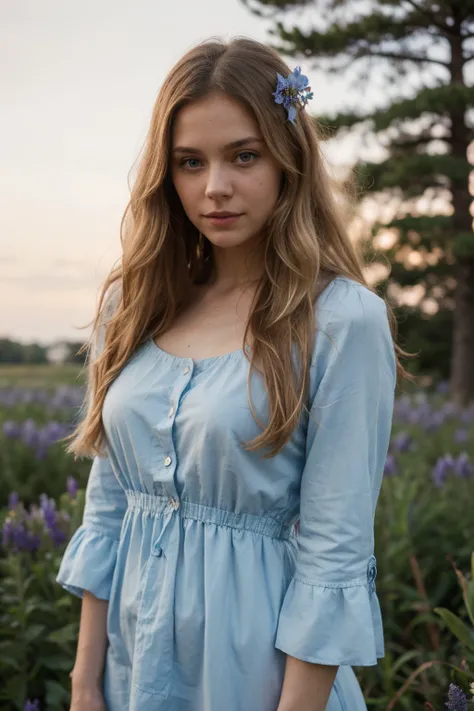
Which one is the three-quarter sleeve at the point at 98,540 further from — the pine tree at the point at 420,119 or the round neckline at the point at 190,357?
the pine tree at the point at 420,119

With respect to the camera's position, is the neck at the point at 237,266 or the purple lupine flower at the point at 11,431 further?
the purple lupine flower at the point at 11,431

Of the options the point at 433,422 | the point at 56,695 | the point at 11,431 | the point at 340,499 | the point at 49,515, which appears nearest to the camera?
the point at 340,499

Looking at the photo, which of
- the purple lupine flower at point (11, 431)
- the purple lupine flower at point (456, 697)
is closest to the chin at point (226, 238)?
Result: the purple lupine flower at point (456, 697)

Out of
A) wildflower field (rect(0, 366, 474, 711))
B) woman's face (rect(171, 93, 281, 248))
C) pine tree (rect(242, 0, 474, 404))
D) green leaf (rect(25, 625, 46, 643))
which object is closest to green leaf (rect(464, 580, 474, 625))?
wildflower field (rect(0, 366, 474, 711))

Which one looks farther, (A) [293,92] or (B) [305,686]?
(A) [293,92]

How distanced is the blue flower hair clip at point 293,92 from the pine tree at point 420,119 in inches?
345

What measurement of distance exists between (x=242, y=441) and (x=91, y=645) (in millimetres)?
698

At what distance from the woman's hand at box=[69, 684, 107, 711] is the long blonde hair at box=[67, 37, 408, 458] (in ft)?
1.82

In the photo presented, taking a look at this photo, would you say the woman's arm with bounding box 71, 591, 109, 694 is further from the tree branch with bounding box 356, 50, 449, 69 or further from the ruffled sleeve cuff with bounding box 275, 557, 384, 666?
the tree branch with bounding box 356, 50, 449, 69

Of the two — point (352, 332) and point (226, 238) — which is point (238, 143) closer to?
point (226, 238)

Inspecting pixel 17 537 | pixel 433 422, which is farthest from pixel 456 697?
pixel 433 422

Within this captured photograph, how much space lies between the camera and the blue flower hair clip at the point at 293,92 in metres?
1.80

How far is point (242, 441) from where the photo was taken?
64.7 inches

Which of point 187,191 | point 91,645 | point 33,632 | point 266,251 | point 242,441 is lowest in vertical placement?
point 33,632
